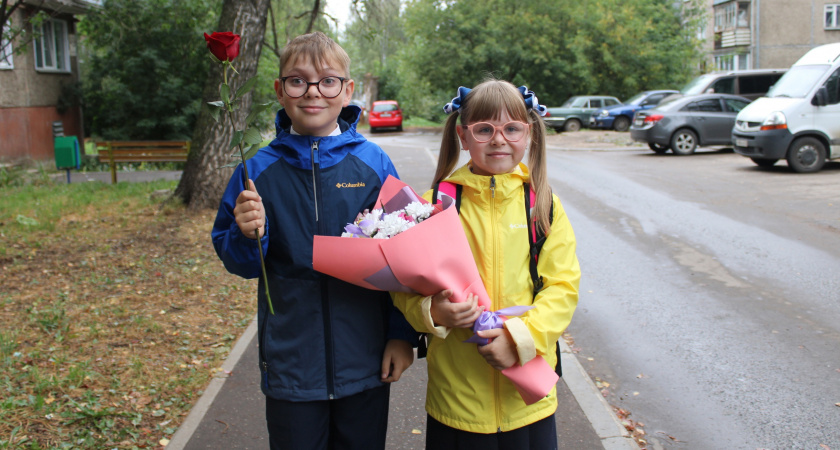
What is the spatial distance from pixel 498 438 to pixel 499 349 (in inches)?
16.4

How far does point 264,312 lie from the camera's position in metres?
2.54

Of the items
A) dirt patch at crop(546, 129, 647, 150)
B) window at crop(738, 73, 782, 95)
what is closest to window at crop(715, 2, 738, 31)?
dirt patch at crop(546, 129, 647, 150)

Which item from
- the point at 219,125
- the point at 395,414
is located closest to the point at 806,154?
the point at 219,125

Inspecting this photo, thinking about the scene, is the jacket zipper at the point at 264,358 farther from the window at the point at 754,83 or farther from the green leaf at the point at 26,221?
the window at the point at 754,83

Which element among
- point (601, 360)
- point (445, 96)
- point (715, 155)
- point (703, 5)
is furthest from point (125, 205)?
point (703, 5)

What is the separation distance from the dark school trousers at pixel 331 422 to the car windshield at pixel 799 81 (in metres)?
14.5

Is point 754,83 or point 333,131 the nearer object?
point 333,131

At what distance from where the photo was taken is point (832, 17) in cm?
4175

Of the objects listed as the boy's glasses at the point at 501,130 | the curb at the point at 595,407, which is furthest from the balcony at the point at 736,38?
the boy's glasses at the point at 501,130

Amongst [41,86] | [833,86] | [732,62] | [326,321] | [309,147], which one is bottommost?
[326,321]

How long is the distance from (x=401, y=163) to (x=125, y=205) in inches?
355

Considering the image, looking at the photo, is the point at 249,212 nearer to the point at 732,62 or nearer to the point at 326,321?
the point at 326,321

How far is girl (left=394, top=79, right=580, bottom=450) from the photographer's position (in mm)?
2475

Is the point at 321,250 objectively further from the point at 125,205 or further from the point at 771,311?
the point at 125,205
